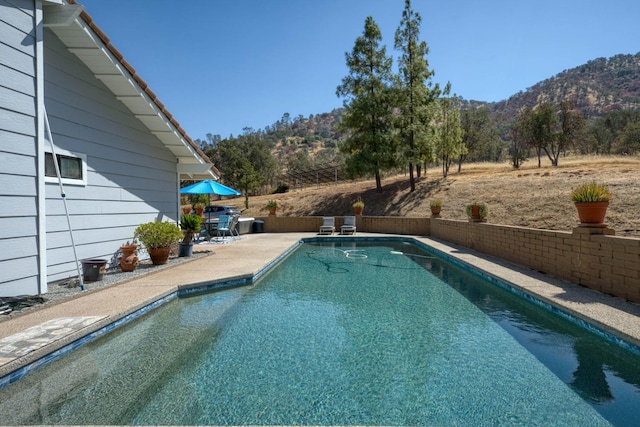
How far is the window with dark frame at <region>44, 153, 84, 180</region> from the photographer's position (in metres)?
5.19

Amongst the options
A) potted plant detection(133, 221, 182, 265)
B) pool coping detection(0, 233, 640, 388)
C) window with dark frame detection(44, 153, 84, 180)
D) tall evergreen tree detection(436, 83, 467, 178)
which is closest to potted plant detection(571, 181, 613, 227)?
pool coping detection(0, 233, 640, 388)

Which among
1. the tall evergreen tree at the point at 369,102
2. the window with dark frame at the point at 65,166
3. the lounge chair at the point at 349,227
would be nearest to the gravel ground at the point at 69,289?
the window with dark frame at the point at 65,166

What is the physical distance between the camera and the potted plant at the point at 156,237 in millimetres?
6941

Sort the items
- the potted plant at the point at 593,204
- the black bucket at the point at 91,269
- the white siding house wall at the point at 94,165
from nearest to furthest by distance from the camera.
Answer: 1. the potted plant at the point at 593,204
2. the white siding house wall at the point at 94,165
3. the black bucket at the point at 91,269

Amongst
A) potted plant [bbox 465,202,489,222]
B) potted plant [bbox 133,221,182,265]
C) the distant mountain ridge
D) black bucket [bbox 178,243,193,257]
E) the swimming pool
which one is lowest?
the swimming pool

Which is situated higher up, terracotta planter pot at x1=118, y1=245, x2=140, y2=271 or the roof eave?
the roof eave

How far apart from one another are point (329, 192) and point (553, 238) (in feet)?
59.7

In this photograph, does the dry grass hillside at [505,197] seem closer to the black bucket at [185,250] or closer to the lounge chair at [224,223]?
the lounge chair at [224,223]

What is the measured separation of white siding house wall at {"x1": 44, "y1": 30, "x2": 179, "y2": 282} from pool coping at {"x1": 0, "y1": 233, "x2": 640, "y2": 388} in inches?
79.7

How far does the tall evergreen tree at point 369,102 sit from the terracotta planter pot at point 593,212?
13.7 m

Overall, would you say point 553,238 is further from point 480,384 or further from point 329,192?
point 329,192

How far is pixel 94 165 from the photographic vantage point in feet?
20.0

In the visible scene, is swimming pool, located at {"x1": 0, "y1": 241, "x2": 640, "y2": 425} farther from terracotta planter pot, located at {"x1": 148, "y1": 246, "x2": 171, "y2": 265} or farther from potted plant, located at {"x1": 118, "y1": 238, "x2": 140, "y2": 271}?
terracotta planter pot, located at {"x1": 148, "y1": 246, "x2": 171, "y2": 265}

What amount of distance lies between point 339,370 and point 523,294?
3.66 metres
